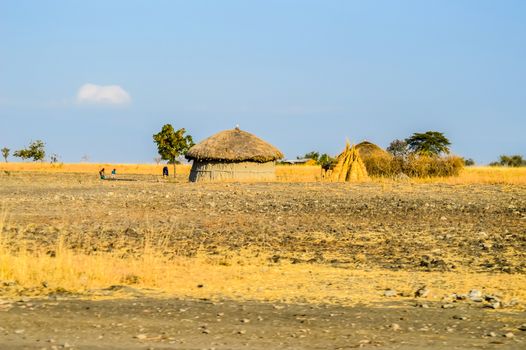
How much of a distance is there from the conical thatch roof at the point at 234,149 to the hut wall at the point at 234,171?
36cm

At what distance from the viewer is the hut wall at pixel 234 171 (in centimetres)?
4412

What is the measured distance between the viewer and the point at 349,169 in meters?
40.1

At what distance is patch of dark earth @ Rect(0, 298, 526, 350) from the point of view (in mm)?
7277

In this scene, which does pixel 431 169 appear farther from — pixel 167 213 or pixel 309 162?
pixel 309 162

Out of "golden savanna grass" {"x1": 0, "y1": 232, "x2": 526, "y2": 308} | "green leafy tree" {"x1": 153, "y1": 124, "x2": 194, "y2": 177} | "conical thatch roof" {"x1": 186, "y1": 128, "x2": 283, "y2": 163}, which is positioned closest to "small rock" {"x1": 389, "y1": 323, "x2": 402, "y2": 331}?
"golden savanna grass" {"x1": 0, "y1": 232, "x2": 526, "y2": 308}

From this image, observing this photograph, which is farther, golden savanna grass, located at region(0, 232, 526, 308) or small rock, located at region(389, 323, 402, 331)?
golden savanna grass, located at region(0, 232, 526, 308)

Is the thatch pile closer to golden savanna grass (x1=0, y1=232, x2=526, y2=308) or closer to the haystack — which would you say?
the haystack

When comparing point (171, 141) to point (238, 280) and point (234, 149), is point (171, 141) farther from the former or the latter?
point (238, 280)

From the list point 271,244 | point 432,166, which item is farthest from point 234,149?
point 271,244

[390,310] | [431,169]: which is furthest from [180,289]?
[431,169]

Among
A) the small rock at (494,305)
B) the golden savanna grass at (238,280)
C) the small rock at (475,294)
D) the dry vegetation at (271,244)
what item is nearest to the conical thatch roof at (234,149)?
the dry vegetation at (271,244)

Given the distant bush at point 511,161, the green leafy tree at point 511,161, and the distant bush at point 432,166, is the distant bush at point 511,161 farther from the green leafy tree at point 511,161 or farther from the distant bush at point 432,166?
the distant bush at point 432,166

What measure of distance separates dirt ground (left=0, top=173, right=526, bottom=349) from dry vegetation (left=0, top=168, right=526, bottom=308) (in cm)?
6

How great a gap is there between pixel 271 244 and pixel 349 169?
25.2 m
